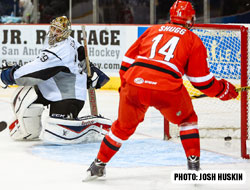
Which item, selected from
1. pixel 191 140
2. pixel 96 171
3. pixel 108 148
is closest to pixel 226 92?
pixel 191 140

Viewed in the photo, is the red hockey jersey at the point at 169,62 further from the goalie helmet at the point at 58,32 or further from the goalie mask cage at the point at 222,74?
the goalie helmet at the point at 58,32

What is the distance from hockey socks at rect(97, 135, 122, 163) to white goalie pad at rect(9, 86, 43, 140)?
57.2 inches

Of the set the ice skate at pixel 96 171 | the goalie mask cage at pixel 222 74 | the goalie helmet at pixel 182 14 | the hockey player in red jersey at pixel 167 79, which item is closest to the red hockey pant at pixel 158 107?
the hockey player in red jersey at pixel 167 79

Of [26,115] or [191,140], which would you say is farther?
[26,115]

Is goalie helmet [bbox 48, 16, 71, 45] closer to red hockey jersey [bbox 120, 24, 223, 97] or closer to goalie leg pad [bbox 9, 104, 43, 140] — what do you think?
goalie leg pad [bbox 9, 104, 43, 140]

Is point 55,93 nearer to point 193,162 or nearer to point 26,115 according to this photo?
point 26,115

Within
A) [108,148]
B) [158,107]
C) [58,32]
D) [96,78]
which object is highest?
[58,32]

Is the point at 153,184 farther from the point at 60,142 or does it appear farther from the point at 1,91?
the point at 1,91

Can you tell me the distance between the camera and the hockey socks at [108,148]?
3400 millimetres

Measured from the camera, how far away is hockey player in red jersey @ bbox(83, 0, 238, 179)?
3246mm

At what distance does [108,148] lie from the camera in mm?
Result: 3418

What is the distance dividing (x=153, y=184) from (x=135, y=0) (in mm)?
6072

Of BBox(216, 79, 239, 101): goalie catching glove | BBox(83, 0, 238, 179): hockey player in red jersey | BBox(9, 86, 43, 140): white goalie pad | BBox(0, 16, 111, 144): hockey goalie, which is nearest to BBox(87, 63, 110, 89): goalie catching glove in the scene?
BBox(0, 16, 111, 144): hockey goalie

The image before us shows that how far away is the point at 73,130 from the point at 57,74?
0.46 m
